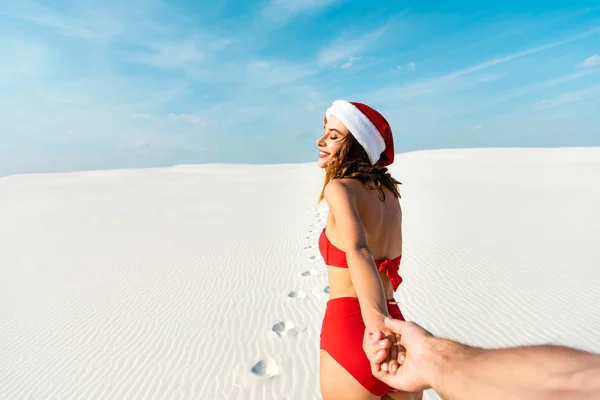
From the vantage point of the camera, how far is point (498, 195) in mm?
14422

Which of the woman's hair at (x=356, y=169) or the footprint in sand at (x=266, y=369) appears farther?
the footprint in sand at (x=266, y=369)

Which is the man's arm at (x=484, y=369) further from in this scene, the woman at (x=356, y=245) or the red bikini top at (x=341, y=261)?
the red bikini top at (x=341, y=261)

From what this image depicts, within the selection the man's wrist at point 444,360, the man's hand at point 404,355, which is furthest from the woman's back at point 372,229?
the man's wrist at point 444,360

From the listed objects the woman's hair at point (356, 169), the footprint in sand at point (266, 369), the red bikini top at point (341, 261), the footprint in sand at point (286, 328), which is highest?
the woman's hair at point (356, 169)

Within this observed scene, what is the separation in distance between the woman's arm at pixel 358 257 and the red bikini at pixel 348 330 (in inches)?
7.3

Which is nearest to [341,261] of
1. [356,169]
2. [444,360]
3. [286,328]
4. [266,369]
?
[356,169]

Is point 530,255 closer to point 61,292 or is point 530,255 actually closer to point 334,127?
point 334,127

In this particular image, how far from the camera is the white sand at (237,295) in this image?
3.90m

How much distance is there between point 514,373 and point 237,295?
5404 mm

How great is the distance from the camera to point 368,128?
1.85 m

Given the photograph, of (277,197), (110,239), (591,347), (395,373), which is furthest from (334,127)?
(277,197)

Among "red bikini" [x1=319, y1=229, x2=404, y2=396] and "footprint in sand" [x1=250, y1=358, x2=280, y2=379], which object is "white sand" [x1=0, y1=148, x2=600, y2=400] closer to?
"footprint in sand" [x1=250, y1=358, x2=280, y2=379]

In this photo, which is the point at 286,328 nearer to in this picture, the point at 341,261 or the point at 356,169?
the point at 341,261

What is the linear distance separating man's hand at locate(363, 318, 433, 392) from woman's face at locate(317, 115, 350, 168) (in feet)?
2.97
